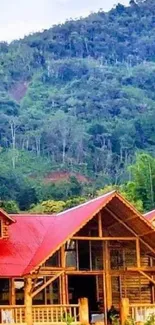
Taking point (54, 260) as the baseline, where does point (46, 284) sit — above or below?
below

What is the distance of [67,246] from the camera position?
91.7 feet

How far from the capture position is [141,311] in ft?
86.4

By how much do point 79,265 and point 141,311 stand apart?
295 cm

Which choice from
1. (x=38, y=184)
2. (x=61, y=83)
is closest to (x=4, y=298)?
(x=38, y=184)

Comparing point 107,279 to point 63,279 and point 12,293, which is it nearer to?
point 63,279

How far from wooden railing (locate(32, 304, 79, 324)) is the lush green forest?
2807cm

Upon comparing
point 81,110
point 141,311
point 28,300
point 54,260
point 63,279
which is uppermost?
point 81,110

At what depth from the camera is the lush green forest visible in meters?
77.6

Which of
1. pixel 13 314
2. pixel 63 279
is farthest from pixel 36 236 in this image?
pixel 13 314

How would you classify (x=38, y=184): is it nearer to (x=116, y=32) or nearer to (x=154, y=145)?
(x=154, y=145)

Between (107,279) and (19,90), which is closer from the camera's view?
(107,279)

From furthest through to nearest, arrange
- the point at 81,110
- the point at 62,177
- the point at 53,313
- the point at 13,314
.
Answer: the point at 81,110 < the point at 62,177 < the point at 53,313 < the point at 13,314

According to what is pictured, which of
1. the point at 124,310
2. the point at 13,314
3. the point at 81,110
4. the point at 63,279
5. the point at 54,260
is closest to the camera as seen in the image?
the point at 13,314

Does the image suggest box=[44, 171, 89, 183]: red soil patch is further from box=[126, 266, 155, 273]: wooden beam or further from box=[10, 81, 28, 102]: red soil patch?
box=[126, 266, 155, 273]: wooden beam
